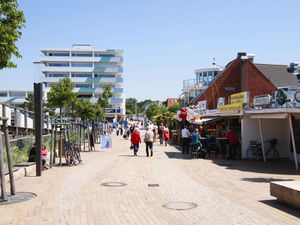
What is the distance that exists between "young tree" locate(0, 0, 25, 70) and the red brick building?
112 ft

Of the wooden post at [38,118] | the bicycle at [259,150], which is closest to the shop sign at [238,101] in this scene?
the bicycle at [259,150]

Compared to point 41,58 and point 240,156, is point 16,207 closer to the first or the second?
point 240,156

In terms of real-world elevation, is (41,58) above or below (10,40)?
above

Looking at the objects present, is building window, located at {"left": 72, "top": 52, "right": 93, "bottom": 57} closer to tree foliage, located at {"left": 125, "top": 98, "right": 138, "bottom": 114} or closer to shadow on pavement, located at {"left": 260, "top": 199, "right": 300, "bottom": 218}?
tree foliage, located at {"left": 125, "top": 98, "right": 138, "bottom": 114}

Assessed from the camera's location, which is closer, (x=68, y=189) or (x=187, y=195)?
(x=187, y=195)

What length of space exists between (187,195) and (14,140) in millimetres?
8192

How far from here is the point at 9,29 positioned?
351 inches

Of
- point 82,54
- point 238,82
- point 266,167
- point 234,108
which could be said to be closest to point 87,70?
point 82,54

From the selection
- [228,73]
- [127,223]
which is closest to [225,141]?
[127,223]

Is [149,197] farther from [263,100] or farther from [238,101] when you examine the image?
[238,101]

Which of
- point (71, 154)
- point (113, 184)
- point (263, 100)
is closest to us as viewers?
point (113, 184)

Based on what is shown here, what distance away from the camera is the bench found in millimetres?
9023

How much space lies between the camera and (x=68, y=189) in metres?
11.9

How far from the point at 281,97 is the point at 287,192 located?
823 cm
